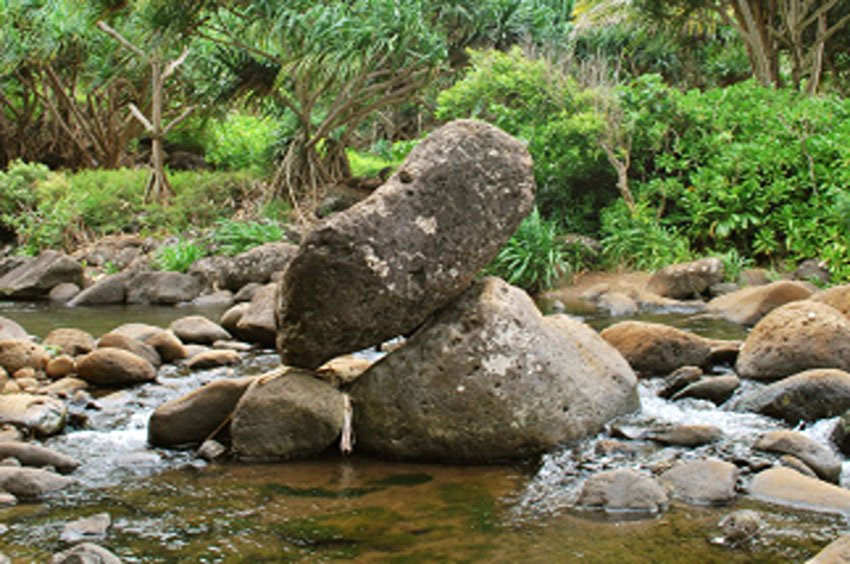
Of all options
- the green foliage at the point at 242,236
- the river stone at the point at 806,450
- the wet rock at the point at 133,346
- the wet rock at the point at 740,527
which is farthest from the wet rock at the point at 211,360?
the green foliage at the point at 242,236

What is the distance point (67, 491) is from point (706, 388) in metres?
4.19

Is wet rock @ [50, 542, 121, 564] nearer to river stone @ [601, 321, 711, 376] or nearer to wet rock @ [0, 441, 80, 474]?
wet rock @ [0, 441, 80, 474]

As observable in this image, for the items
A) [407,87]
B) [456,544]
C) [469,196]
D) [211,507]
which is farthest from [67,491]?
[407,87]

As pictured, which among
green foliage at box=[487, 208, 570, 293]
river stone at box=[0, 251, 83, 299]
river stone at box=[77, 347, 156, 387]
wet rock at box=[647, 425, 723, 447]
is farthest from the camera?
river stone at box=[0, 251, 83, 299]

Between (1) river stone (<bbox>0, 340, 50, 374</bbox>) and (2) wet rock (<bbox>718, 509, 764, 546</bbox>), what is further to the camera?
(1) river stone (<bbox>0, 340, 50, 374</bbox>)

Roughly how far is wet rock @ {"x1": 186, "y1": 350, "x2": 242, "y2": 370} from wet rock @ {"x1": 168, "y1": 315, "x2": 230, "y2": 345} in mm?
1047

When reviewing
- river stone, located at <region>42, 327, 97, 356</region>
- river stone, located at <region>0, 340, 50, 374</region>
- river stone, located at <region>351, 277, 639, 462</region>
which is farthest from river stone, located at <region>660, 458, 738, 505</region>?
river stone, located at <region>42, 327, 97, 356</region>

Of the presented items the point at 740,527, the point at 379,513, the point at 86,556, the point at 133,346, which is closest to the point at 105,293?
the point at 133,346

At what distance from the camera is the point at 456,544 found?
3.98 metres

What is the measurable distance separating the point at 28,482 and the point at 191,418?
1218 mm

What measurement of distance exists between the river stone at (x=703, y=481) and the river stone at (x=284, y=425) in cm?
192

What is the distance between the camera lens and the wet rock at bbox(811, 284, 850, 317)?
8227 millimetres

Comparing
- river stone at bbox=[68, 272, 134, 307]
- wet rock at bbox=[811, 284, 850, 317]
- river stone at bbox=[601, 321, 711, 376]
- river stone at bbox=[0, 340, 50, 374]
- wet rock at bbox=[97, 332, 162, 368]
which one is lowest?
river stone at bbox=[68, 272, 134, 307]

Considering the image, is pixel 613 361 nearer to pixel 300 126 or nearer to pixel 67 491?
pixel 67 491
